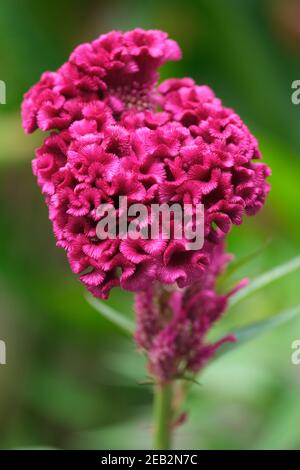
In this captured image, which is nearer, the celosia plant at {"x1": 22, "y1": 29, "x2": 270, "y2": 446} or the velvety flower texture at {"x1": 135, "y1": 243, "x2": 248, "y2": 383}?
the celosia plant at {"x1": 22, "y1": 29, "x2": 270, "y2": 446}

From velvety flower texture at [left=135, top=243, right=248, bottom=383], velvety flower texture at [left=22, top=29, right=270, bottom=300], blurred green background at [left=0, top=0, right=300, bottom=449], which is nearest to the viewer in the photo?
velvety flower texture at [left=22, top=29, right=270, bottom=300]

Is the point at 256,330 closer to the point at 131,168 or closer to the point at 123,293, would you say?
the point at 131,168

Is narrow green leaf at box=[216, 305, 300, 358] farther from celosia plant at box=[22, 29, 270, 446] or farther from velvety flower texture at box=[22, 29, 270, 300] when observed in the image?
velvety flower texture at box=[22, 29, 270, 300]

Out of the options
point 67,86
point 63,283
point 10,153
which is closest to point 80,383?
point 63,283

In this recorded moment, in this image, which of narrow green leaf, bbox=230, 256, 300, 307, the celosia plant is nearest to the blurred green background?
narrow green leaf, bbox=230, 256, 300, 307

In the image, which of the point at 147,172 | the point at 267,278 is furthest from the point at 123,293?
the point at 147,172

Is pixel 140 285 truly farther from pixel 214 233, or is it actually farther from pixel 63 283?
pixel 63 283
